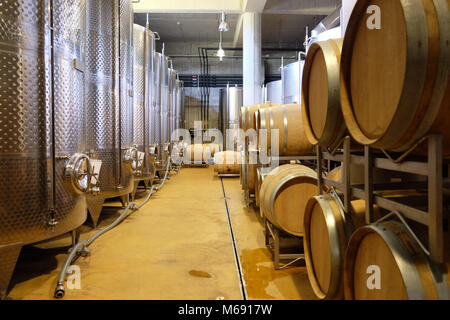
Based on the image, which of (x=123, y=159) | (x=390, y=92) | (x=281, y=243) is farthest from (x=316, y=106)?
(x=123, y=159)

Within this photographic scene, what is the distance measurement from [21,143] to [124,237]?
1.91 meters

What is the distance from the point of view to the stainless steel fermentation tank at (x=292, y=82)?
10.4m

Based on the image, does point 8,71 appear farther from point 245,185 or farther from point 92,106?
point 245,185

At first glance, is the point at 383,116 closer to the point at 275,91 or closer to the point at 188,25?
the point at 275,91

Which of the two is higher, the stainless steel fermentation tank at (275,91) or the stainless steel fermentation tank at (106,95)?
the stainless steel fermentation tank at (275,91)

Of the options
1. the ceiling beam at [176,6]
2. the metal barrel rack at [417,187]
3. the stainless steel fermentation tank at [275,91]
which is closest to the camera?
the metal barrel rack at [417,187]

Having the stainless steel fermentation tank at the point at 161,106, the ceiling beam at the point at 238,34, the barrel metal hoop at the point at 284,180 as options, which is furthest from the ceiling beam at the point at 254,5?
the barrel metal hoop at the point at 284,180

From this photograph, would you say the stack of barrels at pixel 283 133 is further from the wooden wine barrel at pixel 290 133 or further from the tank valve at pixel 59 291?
the tank valve at pixel 59 291

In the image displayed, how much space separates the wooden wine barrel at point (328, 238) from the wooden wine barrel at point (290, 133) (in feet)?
5.50

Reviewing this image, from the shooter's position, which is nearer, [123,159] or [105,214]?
[123,159]

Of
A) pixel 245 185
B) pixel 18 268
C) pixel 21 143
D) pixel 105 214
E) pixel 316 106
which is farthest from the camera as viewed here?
pixel 245 185

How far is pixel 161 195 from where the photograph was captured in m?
7.07

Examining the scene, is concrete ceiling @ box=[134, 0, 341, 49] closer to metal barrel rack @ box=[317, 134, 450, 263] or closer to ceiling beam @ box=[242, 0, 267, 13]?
ceiling beam @ box=[242, 0, 267, 13]

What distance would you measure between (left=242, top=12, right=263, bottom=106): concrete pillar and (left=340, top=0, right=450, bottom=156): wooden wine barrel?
897cm
